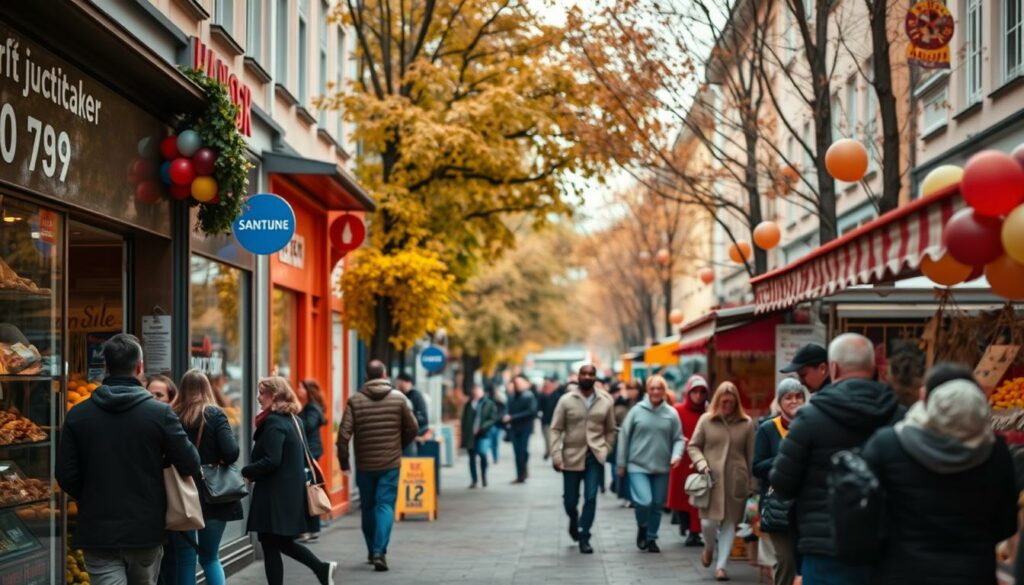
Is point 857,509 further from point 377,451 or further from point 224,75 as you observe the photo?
point 224,75

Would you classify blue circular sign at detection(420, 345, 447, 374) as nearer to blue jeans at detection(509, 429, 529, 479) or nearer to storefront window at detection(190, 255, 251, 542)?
blue jeans at detection(509, 429, 529, 479)

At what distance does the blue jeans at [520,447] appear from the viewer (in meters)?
28.3

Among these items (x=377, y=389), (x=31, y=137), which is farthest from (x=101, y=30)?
(x=377, y=389)

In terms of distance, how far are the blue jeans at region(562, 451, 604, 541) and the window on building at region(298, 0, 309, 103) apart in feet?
23.7

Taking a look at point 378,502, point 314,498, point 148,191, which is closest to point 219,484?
point 314,498

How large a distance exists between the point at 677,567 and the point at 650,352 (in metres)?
15.3

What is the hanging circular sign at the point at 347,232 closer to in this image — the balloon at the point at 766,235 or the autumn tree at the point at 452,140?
the autumn tree at the point at 452,140

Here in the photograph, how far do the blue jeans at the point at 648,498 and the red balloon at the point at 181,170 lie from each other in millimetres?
6345

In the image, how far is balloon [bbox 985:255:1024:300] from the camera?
6.93m

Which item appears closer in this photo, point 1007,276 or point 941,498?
point 941,498

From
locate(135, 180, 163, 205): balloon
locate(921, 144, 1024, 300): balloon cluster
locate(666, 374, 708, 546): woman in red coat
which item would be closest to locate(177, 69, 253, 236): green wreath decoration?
locate(135, 180, 163, 205): balloon

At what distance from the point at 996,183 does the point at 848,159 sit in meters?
6.94

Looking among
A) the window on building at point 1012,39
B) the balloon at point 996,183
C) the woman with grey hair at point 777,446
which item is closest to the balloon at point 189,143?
the woman with grey hair at point 777,446

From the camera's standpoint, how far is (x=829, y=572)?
273 inches
